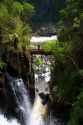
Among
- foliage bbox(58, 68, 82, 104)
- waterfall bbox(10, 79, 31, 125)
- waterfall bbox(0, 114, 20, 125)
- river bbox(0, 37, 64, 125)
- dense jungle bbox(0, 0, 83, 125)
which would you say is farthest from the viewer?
waterfall bbox(10, 79, 31, 125)

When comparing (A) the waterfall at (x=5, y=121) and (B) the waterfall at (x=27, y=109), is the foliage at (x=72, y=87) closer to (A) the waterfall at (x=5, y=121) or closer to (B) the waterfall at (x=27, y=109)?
(A) the waterfall at (x=5, y=121)

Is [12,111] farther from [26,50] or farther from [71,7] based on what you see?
[71,7]

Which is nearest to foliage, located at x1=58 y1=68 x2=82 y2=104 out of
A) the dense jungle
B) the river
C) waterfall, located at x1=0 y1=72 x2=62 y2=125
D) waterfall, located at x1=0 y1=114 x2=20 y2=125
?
the dense jungle

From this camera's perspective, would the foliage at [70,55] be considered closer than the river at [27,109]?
Yes

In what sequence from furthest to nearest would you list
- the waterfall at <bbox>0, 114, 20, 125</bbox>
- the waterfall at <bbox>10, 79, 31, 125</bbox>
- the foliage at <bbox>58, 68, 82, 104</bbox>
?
the waterfall at <bbox>10, 79, 31, 125</bbox> < the waterfall at <bbox>0, 114, 20, 125</bbox> < the foliage at <bbox>58, 68, 82, 104</bbox>

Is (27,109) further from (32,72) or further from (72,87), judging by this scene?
(72,87)

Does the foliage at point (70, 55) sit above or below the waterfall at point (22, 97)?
above

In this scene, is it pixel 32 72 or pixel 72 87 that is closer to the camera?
pixel 72 87

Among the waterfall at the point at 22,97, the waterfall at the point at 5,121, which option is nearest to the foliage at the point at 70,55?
the waterfall at the point at 22,97

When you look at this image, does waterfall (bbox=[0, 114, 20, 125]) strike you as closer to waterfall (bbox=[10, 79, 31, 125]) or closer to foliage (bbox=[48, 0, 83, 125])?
waterfall (bbox=[10, 79, 31, 125])

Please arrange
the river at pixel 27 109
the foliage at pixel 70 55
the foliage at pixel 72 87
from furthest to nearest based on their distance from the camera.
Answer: the river at pixel 27 109 → the foliage at pixel 70 55 → the foliage at pixel 72 87

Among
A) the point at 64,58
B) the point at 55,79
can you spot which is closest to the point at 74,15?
the point at 64,58

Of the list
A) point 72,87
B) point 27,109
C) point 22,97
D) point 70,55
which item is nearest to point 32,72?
point 22,97

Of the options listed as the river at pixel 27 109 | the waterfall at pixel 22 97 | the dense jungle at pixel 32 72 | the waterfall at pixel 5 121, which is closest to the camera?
the dense jungle at pixel 32 72
